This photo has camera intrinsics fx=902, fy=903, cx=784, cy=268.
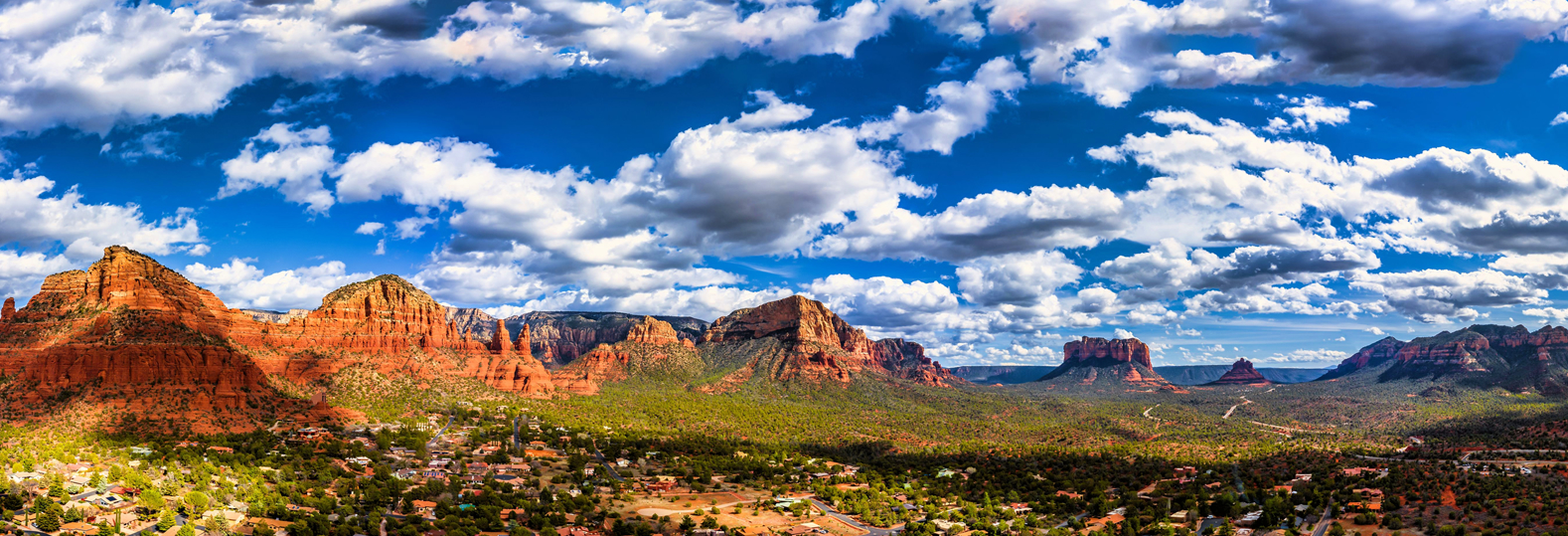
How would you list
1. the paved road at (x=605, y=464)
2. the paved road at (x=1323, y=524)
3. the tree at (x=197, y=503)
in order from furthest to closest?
the paved road at (x=605, y=464) → the paved road at (x=1323, y=524) → the tree at (x=197, y=503)

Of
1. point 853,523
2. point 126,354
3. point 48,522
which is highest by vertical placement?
point 126,354

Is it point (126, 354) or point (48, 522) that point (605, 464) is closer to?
point (126, 354)

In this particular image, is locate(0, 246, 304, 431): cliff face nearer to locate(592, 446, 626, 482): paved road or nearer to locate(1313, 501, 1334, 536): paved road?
locate(592, 446, 626, 482): paved road

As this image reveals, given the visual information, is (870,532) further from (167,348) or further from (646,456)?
(167,348)

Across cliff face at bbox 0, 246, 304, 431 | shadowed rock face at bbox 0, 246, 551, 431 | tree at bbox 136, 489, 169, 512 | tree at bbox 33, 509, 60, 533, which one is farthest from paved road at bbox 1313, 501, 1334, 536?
cliff face at bbox 0, 246, 304, 431

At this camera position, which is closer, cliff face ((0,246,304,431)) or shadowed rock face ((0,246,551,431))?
cliff face ((0,246,304,431))

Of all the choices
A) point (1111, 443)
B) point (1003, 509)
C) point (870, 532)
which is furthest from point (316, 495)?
point (1111, 443)

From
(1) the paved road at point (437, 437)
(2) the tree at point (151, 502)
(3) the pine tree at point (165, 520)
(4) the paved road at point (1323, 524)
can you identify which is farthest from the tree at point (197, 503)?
(4) the paved road at point (1323, 524)

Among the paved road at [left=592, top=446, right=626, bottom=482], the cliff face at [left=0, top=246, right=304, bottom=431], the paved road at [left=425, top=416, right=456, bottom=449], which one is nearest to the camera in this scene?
the cliff face at [left=0, top=246, right=304, bottom=431]

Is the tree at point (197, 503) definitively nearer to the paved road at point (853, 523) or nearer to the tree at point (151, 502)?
the tree at point (151, 502)

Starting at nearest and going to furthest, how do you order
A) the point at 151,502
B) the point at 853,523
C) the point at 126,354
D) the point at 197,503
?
the point at 151,502, the point at 197,503, the point at 853,523, the point at 126,354

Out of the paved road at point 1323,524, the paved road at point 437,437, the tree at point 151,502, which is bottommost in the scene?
the paved road at point 1323,524

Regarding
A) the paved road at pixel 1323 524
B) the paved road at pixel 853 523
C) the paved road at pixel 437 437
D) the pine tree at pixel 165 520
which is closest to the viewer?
the pine tree at pixel 165 520

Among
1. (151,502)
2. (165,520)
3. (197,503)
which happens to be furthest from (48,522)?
(197,503)
